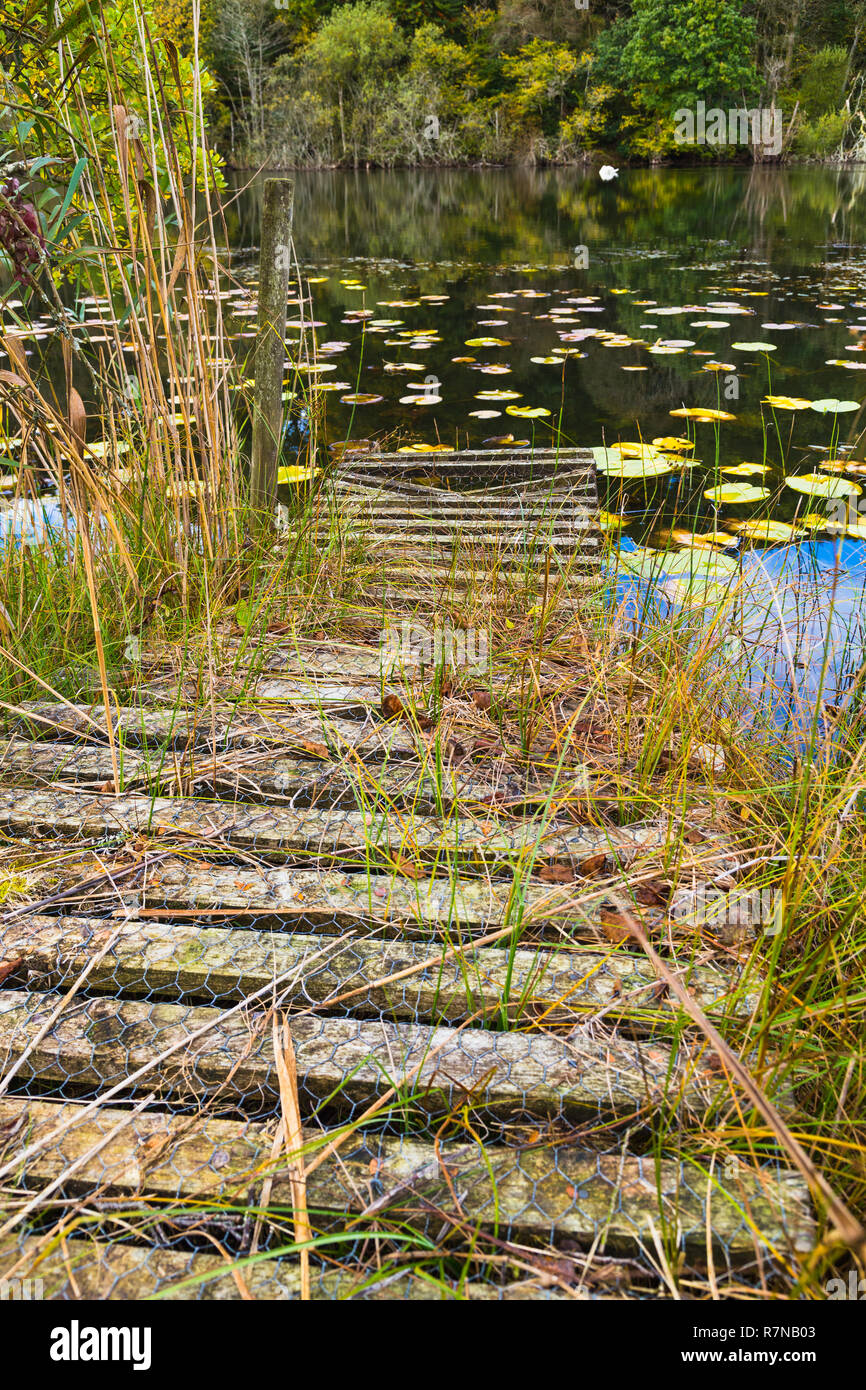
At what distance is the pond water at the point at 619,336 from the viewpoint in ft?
9.89

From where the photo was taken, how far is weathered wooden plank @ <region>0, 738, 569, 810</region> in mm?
1266

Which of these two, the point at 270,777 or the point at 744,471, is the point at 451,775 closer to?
the point at 270,777

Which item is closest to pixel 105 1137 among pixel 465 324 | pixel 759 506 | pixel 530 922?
pixel 530 922

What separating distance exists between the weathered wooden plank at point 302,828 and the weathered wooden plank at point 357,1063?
0.26m

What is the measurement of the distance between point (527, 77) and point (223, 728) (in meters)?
21.4

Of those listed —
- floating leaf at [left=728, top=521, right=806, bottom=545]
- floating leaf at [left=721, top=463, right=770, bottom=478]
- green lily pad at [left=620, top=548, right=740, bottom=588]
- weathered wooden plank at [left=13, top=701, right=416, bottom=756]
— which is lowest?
weathered wooden plank at [left=13, top=701, right=416, bottom=756]

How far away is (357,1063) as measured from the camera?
0.84m

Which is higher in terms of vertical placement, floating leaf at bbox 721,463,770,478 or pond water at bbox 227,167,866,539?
pond water at bbox 227,167,866,539

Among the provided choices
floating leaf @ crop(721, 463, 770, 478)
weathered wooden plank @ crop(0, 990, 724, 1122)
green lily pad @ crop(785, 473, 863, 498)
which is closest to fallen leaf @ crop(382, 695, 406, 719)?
weathered wooden plank @ crop(0, 990, 724, 1122)

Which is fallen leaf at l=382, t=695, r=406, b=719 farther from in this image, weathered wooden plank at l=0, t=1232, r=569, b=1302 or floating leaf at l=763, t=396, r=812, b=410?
floating leaf at l=763, t=396, r=812, b=410

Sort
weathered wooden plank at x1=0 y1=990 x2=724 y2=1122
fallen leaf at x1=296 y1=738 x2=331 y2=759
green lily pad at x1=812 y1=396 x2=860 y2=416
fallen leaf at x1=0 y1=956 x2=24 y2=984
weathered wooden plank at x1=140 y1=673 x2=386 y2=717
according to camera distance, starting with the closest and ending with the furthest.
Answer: weathered wooden plank at x1=0 y1=990 x2=724 y2=1122, fallen leaf at x1=0 y1=956 x2=24 y2=984, fallen leaf at x1=296 y1=738 x2=331 y2=759, weathered wooden plank at x1=140 y1=673 x2=386 y2=717, green lily pad at x1=812 y1=396 x2=860 y2=416

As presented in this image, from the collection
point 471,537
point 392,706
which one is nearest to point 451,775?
point 392,706

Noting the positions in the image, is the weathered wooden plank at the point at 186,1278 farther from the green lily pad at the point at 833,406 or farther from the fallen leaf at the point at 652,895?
the green lily pad at the point at 833,406

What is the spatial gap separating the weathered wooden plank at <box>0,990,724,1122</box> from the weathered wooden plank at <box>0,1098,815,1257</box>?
0.04 m
